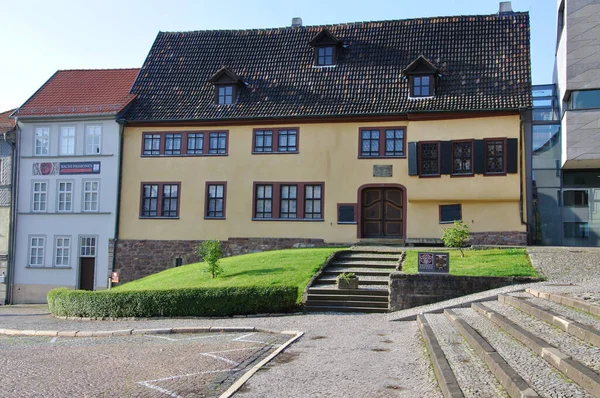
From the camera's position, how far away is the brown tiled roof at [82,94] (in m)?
32.2

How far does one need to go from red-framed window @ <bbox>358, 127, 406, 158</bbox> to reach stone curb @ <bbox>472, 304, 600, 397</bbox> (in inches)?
692

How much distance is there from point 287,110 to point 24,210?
1442 centimetres

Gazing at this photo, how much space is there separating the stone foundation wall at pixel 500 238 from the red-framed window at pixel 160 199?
13790 mm

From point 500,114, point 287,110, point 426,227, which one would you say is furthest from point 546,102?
point 287,110

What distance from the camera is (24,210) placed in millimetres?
32281

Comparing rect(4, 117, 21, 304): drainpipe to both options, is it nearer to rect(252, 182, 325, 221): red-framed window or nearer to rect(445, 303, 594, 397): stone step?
rect(252, 182, 325, 221): red-framed window

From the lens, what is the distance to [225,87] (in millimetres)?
31109

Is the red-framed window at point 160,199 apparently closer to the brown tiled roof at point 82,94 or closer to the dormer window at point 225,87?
the brown tiled roof at point 82,94

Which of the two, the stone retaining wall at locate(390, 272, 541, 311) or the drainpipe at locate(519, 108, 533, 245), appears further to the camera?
the drainpipe at locate(519, 108, 533, 245)

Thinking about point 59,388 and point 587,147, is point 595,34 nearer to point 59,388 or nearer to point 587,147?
point 587,147

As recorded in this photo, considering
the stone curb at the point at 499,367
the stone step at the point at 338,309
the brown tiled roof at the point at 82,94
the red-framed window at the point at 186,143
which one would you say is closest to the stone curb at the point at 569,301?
the stone curb at the point at 499,367

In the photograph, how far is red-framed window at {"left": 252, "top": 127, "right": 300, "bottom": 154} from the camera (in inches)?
1164

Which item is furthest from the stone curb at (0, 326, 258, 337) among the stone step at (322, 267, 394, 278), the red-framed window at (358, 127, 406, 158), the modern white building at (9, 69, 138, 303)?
the red-framed window at (358, 127, 406, 158)

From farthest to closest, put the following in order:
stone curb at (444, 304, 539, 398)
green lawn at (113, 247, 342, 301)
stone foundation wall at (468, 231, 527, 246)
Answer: stone foundation wall at (468, 231, 527, 246) < green lawn at (113, 247, 342, 301) < stone curb at (444, 304, 539, 398)
